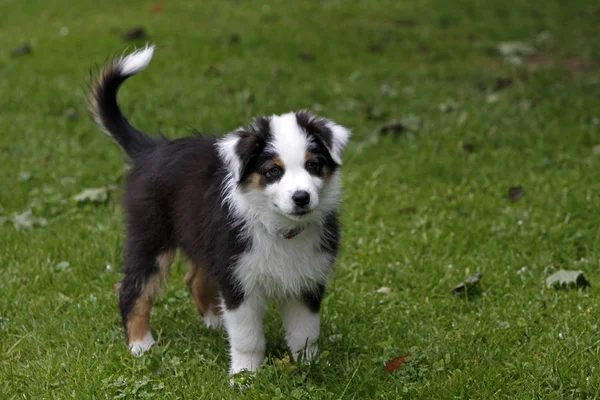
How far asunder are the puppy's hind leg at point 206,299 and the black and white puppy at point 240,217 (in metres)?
0.02

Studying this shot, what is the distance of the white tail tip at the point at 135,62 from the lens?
4.45 meters

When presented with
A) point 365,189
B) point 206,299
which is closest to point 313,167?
point 206,299

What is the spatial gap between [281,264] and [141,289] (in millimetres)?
910

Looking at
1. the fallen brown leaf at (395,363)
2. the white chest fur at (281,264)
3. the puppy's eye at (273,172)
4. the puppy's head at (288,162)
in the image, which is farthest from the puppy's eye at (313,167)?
the fallen brown leaf at (395,363)

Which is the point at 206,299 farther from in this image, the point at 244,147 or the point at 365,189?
the point at 365,189

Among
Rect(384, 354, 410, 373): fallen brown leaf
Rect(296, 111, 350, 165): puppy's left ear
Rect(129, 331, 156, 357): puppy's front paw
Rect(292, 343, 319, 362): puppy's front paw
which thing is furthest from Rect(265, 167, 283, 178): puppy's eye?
Rect(129, 331, 156, 357): puppy's front paw

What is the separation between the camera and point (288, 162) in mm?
3670

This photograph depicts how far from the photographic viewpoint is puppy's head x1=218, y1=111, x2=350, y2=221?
3629mm

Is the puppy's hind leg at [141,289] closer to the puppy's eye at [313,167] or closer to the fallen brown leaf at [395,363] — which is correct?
the puppy's eye at [313,167]

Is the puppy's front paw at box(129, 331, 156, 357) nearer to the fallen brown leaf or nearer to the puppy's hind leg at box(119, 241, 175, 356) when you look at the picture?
the puppy's hind leg at box(119, 241, 175, 356)

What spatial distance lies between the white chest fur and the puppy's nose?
41 centimetres

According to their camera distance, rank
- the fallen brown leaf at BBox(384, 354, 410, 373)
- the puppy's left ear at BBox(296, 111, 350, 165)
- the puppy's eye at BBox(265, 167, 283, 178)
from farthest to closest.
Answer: the fallen brown leaf at BBox(384, 354, 410, 373), the puppy's left ear at BBox(296, 111, 350, 165), the puppy's eye at BBox(265, 167, 283, 178)

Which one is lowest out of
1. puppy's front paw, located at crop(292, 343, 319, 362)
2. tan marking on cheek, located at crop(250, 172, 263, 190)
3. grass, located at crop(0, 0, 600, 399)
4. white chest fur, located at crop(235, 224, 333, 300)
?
Result: grass, located at crop(0, 0, 600, 399)

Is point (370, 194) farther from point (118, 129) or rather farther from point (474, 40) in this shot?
point (474, 40)
